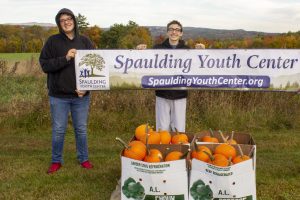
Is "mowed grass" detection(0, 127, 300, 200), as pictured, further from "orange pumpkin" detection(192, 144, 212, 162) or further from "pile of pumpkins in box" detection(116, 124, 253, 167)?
"orange pumpkin" detection(192, 144, 212, 162)

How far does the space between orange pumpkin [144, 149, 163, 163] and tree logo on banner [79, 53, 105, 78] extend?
4.79 ft

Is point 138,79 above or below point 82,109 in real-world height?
above

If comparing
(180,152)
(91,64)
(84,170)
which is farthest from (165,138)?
(84,170)

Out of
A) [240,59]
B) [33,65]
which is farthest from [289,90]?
[33,65]

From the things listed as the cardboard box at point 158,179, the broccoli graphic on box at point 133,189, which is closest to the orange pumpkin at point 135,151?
the cardboard box at point 158,179

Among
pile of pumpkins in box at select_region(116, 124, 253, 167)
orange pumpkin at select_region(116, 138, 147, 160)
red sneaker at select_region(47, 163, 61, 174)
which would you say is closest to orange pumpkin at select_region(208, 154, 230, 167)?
pile of pumpkins in box at select_region(116, 124, 253, 167)

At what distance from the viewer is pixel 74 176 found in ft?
17.5

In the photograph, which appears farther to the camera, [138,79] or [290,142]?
[290,142]

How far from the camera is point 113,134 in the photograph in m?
8.05

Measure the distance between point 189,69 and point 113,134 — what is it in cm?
354

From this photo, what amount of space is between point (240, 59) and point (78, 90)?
1994 millimetres

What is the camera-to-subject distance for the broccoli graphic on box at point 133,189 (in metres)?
3.73

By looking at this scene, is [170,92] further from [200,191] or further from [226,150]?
[200,191]

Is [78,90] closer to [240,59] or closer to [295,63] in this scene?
[240,59]
